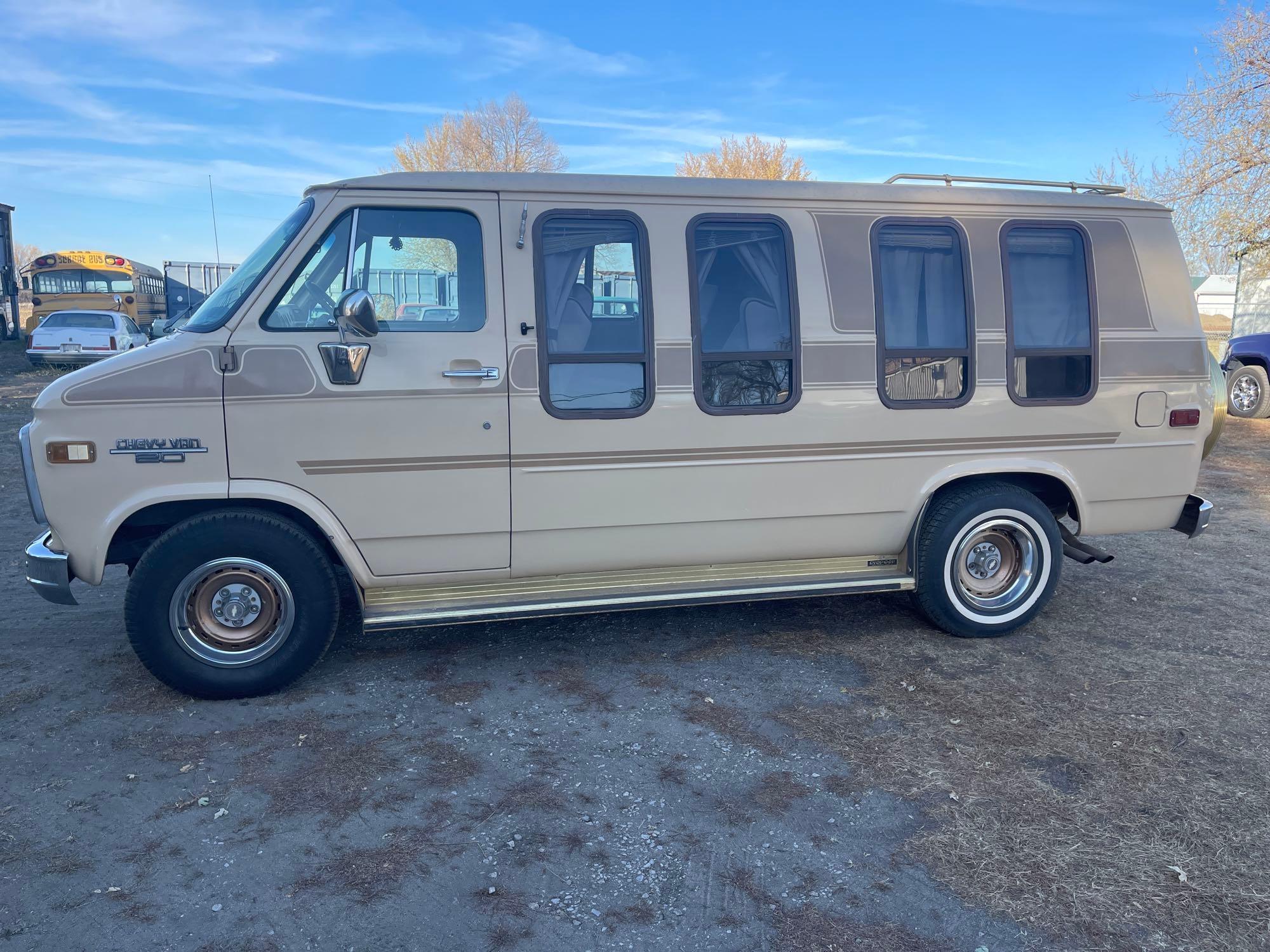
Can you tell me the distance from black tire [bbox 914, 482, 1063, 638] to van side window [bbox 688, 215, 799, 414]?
4.13 ft

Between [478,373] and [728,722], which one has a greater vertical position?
[478,373]

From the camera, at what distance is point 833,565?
5316 mm

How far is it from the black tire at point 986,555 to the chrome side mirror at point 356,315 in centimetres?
331

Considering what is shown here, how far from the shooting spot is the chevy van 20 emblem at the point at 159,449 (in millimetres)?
4199

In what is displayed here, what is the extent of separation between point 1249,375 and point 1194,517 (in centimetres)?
1181

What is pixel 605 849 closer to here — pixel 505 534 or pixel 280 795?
pixel 280 795

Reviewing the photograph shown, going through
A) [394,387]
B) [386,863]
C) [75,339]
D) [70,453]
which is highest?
[75,339]

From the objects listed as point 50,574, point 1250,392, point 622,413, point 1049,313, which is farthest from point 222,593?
point 1250,392

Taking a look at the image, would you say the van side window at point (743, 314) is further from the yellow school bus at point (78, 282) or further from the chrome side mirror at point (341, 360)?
the yellow school bus at point (78, 282)

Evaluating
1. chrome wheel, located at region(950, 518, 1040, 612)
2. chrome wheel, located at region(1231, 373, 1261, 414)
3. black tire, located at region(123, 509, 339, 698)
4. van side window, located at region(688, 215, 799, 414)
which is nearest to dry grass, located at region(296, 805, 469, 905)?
black tire, located at region(123, 509, 339, 698)

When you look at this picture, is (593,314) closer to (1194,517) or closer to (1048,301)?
(1048,301)

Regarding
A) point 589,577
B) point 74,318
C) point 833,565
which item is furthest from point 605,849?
point 74,318

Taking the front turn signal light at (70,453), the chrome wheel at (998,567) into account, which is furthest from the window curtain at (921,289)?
the front turn signal light at (70,453)

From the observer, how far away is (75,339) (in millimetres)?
20703
